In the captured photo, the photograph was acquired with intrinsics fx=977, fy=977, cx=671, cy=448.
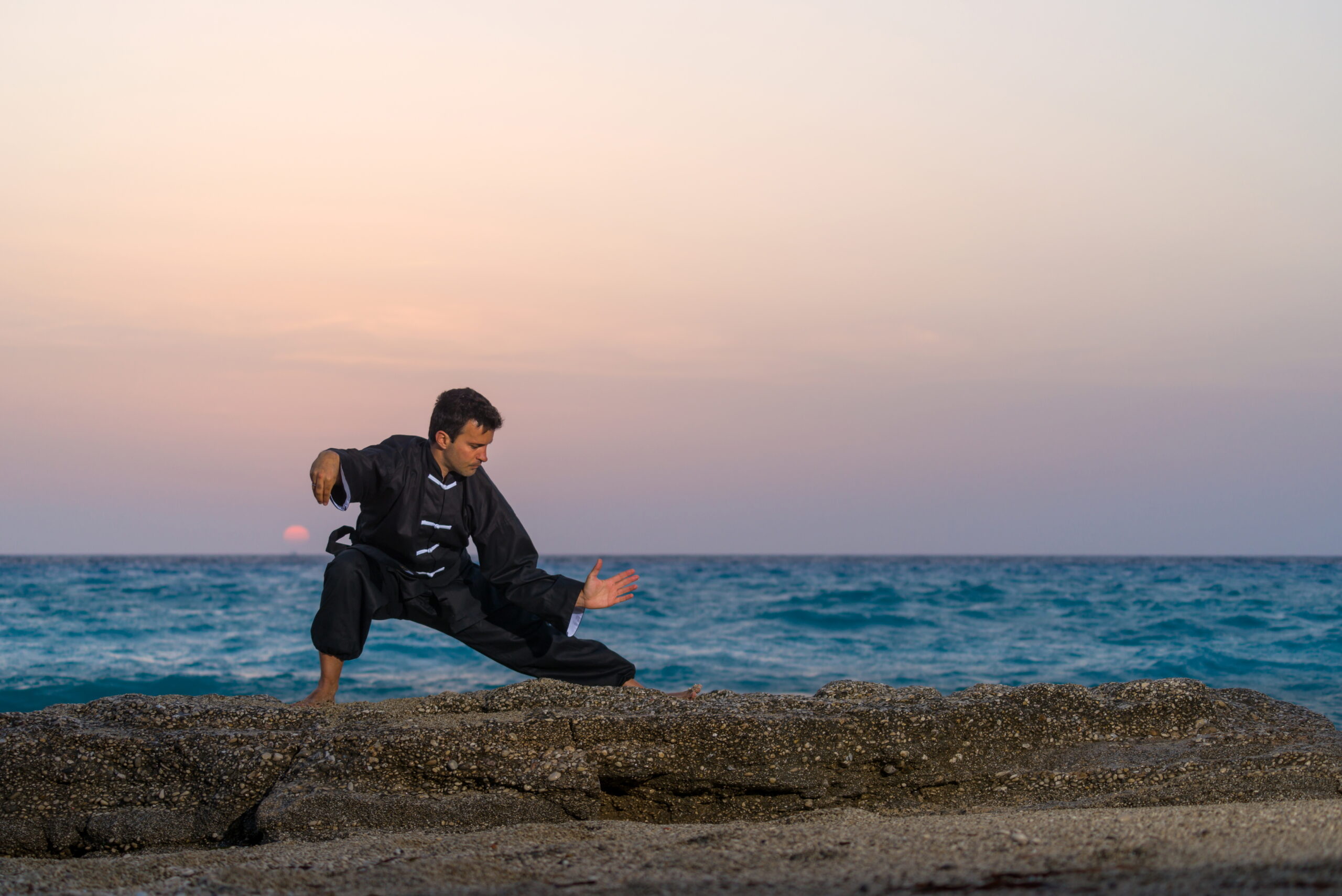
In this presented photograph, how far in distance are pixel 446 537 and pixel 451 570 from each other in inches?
7.4

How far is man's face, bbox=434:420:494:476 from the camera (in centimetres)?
467

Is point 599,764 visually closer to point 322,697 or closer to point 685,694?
point 685,694

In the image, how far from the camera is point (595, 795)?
3.45 m

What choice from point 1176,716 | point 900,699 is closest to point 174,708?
point 900,699

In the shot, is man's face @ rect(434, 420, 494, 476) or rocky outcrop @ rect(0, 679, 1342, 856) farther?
man's face @ rect(434, 420, 494, 476)

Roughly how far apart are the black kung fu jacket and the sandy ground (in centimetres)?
189

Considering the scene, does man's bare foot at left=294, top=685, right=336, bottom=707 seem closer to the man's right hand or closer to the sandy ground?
the man's right hand

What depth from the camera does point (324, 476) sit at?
436cm

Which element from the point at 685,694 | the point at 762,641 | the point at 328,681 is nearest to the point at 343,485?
the point at 328,681

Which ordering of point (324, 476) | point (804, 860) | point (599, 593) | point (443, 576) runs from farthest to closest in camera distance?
point (443, 576)
point (599, 593)
point (324, 476)
point (804, 860)

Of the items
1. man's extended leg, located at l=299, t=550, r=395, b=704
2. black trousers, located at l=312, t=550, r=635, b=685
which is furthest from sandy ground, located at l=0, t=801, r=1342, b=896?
black trousers, located at l=312, t=550, r=635, b=685

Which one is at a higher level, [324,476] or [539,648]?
[324,476]

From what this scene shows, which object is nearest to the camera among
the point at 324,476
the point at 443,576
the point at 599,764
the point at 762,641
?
the point at 599,764

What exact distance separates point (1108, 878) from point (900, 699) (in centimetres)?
→ 233
